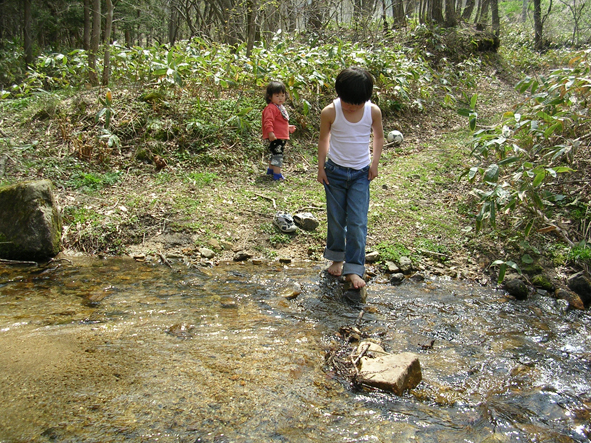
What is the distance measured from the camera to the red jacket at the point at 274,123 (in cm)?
616

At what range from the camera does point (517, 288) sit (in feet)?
13.0

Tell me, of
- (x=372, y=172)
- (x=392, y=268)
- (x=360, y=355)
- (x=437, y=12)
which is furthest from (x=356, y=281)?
(x=437, y=12)

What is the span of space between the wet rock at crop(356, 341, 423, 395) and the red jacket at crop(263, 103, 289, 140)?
4.16 meters

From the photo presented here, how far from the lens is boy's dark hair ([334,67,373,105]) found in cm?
321

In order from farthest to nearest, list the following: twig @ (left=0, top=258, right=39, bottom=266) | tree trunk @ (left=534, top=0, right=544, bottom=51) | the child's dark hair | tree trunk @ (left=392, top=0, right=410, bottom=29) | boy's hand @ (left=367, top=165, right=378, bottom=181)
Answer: tree trunk @ (left=534, top=0, right=544, bottom=51), tree trunk @ (left=392, top=0, right=410, bottom=29), the child's dark hair, twig @ (left=0, top=258, right=39, bottom=266), boy's hand @ (left=367, top=165, right=378, bottom=181)

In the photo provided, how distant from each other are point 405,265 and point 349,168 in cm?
136

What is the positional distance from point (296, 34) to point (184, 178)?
7.12 metres

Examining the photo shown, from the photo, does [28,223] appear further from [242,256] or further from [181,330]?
[181,330]

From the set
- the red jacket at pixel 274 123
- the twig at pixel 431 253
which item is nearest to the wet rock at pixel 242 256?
the twig at pixel 431 253

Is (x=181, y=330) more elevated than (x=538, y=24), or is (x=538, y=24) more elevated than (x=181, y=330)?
(x=538, y=24)

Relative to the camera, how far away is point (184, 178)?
5.87 metres

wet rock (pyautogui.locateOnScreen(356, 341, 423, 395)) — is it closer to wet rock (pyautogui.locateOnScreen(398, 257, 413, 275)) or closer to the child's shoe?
wet rock (pyautogui.locateOnScreen(398, 257, 413, 275))

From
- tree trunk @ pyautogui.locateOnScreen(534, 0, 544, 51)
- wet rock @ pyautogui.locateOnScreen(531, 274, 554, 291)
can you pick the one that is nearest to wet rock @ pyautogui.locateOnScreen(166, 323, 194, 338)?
wet rock @ pyautogui.locateOnScreen(531, 274, 554, 291)

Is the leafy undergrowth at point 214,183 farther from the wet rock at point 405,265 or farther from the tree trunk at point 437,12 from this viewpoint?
the tree trunk at point 437,12
